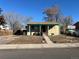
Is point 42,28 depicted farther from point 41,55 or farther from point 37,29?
point 41,55

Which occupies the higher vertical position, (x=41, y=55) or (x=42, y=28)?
(x=42, y=28)

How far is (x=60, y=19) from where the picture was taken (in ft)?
315

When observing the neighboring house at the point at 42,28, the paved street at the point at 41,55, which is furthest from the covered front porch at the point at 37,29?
the paved street at the point at 41,55

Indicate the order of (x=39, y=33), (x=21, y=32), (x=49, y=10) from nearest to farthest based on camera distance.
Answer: (x=39, y=33)
(x=21, y=32)
(x=49, y=10)

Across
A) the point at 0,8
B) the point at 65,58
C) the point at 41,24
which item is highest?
the point at 0,8

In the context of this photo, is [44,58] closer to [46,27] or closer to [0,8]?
[46,27]

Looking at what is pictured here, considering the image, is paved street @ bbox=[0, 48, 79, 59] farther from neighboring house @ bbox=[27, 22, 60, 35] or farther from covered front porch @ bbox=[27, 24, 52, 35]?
neighboring house @ bbox=[27, 22, 60, 35]

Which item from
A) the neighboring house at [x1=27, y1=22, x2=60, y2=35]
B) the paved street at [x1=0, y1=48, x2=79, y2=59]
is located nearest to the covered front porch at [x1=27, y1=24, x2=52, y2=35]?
the neighboring house at [x1=27, y1=22, x2=60, y2=35]

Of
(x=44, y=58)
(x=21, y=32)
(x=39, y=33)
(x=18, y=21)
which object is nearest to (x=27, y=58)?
(x=44, y=58)

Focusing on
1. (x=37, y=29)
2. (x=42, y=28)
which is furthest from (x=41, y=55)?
(x=42, y=28)

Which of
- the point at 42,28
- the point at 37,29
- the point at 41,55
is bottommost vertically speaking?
the point at 41,55

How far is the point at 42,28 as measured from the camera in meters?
51.7

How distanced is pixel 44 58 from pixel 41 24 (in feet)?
124

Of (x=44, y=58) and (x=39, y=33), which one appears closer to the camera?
(x=44, y=58)
